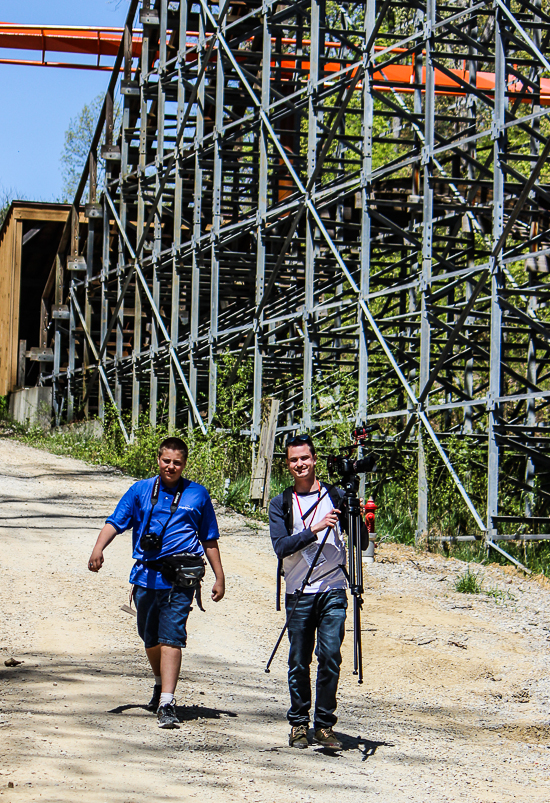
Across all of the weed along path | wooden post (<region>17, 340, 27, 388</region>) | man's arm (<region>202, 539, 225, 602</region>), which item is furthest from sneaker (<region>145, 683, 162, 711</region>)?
wooden post (<region>17, 340, 27, 388</region>)

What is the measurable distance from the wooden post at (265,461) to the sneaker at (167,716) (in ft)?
31.7

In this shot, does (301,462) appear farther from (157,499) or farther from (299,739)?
(299,739)

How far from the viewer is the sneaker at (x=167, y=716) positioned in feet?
20.3

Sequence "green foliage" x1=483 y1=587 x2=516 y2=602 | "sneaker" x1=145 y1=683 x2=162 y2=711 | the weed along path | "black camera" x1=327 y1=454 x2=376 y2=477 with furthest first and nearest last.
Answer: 1. "green foliage" x1=483 y1=587 x2=516 y2=602
2. "sneaker" x1=145 y1=683 x2=162 y2=711
3. "black camera" x1=327 y1=454 x2=376 y2=477
4. the weed along path

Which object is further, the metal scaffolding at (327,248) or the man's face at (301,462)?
the metal scaffolding at (327,248)

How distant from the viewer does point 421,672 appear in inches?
348

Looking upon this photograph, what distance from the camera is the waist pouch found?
6320mm

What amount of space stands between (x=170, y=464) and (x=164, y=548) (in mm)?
465

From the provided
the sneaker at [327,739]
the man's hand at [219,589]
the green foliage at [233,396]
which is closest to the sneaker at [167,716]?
the man's hand at [219,589]

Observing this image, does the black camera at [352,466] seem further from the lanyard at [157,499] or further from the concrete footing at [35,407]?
the concrete footing at [35,407]

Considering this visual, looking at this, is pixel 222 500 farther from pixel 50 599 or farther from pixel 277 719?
pixel 277 719

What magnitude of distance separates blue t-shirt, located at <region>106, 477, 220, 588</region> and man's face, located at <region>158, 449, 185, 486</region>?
0.25ft

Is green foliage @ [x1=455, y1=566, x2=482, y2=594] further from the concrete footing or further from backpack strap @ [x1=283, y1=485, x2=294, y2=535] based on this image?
the concrete footing

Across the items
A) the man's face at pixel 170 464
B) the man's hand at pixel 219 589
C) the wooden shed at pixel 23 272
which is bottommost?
the man's hand at pixel 219 589
